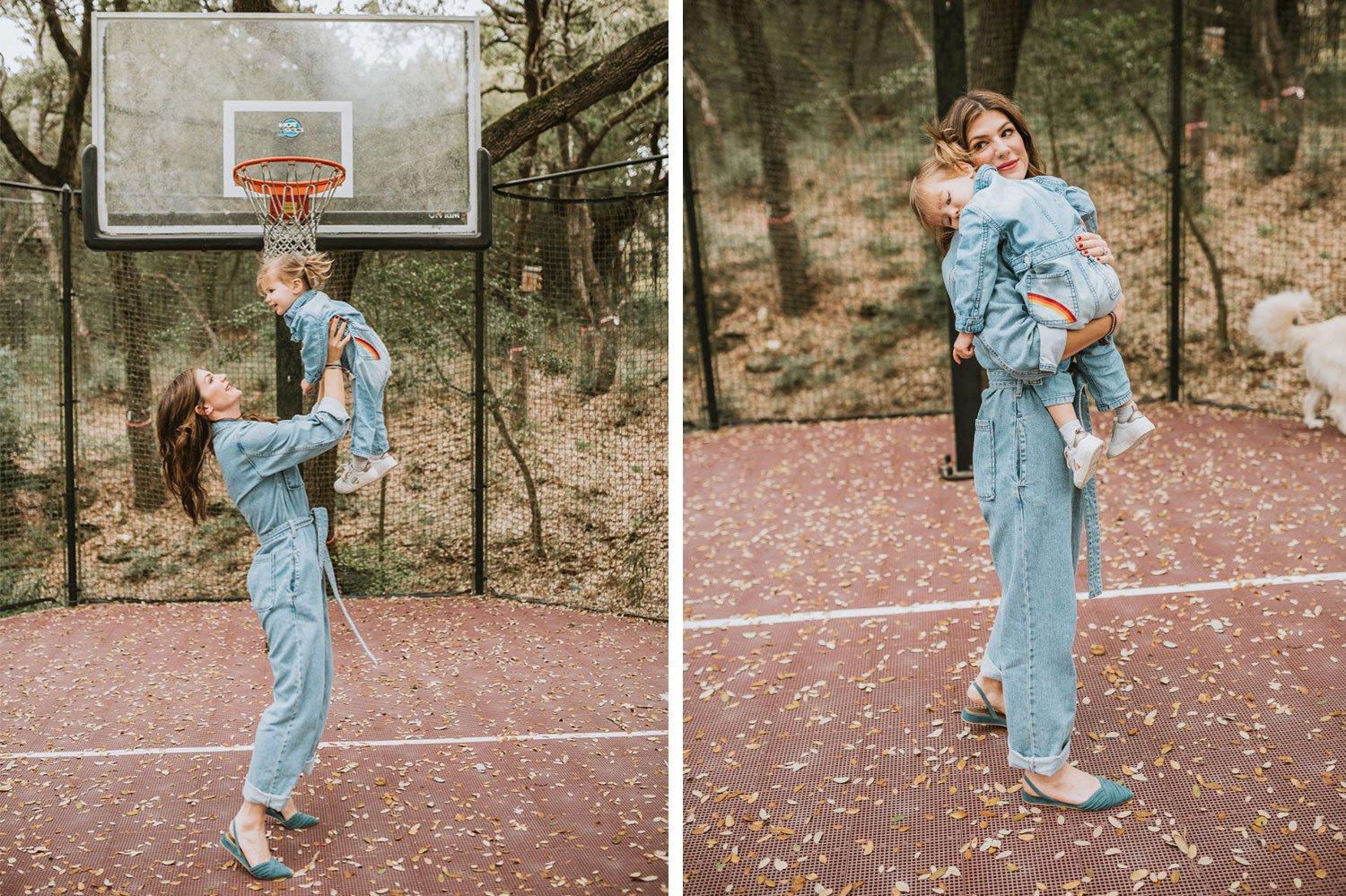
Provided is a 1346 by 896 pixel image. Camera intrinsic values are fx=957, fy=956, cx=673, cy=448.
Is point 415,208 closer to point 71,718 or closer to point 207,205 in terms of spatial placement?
point 207,205

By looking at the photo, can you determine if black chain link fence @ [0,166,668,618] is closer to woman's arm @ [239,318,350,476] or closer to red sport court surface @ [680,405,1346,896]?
red sport court surface @ [680,405,1346,896]

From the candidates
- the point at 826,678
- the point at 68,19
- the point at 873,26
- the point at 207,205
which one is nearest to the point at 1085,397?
the point at 826,678

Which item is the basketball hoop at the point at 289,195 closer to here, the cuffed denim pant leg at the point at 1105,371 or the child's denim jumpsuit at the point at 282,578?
the child's denim jumpsuit at the point at 282,578

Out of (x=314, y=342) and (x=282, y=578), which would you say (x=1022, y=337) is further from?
(x=282, y=578)

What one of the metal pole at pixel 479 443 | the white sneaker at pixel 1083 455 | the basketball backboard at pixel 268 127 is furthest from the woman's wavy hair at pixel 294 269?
the metal pole at pixel 479 443

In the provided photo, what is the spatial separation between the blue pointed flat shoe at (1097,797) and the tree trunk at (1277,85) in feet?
20.3

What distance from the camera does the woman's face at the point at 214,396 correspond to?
2234 mm

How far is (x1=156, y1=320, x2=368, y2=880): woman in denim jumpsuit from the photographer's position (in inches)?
87.4

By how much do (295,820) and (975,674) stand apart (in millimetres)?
1932

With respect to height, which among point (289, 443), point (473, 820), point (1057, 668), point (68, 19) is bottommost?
point (473, 820)

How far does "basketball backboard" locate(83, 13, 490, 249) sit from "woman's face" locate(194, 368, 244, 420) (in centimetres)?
129

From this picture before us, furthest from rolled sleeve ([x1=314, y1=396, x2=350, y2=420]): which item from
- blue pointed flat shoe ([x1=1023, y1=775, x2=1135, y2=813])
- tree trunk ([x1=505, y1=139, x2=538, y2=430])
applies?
tree trunk ([x1=505, y1=139, x2=538, y2=430])

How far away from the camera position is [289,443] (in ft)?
7.19

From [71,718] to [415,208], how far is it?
2.24 meters
